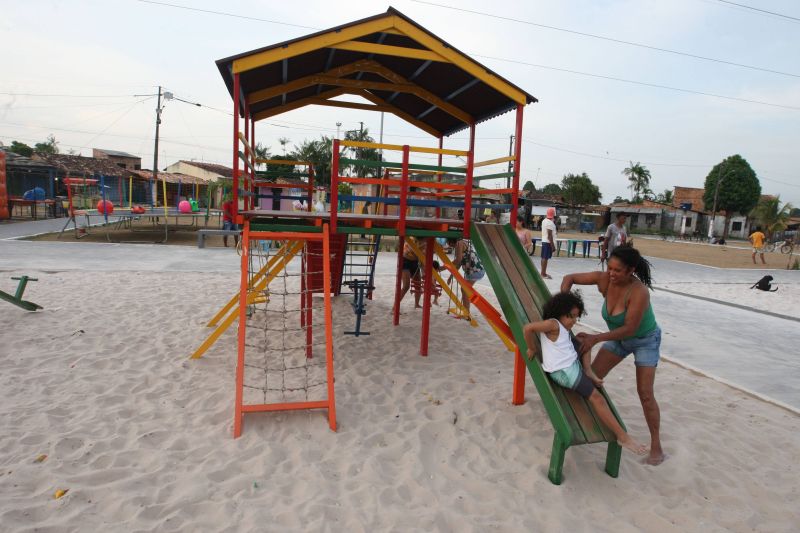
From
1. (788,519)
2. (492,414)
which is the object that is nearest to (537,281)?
(492,414)

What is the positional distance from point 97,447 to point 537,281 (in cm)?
411

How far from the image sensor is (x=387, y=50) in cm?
525

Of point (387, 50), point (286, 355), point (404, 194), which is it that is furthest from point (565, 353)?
point (387, 50)

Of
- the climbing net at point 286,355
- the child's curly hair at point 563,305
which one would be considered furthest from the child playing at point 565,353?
the climbing net at point 286,355

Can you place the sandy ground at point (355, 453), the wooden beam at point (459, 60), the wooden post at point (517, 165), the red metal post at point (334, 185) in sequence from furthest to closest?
1. the wooden post at point (517, 165)
2. the wooden beam at point (459, 60)
3. the red metal post at point (334, 185)
4. the sandy ground at point (355, 453)

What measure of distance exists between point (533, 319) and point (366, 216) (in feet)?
7.04

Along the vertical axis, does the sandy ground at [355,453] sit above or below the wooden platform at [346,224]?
below

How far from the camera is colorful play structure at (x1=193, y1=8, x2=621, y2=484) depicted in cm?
421

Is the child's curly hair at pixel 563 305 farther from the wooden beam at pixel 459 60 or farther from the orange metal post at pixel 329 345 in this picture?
the wooden beam at pixel 459 60

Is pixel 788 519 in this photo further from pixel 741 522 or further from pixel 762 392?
pixel 762 392

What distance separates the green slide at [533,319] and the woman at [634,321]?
32 centimetres

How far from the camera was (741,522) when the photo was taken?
3090 mm

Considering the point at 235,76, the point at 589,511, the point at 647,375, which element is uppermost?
the point at 235,76

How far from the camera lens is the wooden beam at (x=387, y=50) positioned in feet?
17.0
